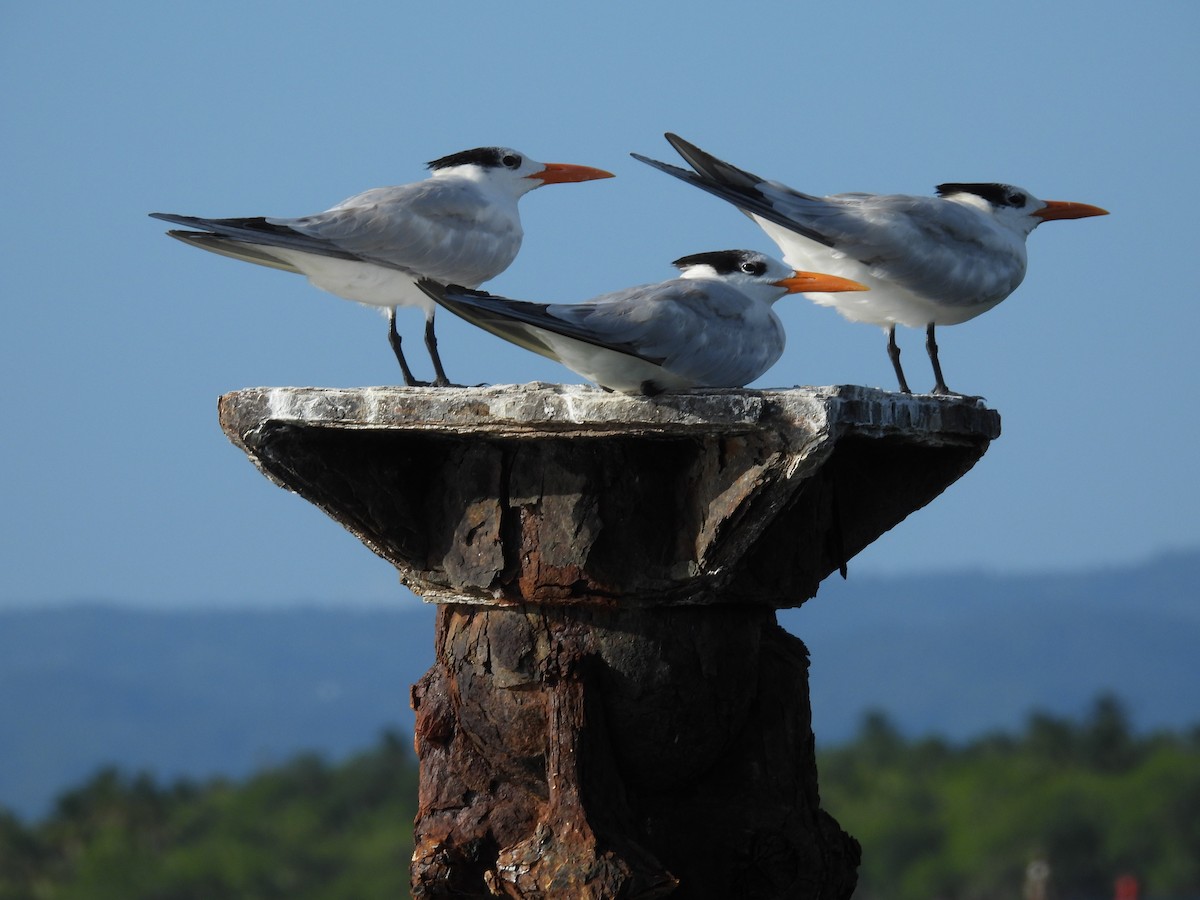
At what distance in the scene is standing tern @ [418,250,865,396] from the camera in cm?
464

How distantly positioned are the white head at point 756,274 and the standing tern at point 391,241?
1.12 meters

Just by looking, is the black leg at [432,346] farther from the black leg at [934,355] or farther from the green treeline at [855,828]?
the green treeline at [855,828]

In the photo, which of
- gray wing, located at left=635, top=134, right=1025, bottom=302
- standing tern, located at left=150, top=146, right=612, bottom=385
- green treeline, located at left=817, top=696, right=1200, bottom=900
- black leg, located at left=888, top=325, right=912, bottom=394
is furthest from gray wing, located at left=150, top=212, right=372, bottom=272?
green treeline, located at left=817, top=696, right=1200, bottom=900

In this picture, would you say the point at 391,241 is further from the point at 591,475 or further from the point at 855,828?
the point at 855,828

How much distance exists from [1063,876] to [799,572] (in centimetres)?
1768

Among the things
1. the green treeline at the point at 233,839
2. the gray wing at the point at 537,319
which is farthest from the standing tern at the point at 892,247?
the green treeline at the point at 233,839

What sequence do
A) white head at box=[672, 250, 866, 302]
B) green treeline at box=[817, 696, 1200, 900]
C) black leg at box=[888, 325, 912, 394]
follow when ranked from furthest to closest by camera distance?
green treeline at box=[817, 696, 1200, 900], black leg at box=[888, 325, 912, 394], white head at box=[672, 250, 866, 302]

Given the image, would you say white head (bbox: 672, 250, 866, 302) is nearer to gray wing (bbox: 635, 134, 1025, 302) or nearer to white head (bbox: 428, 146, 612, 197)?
gray wing (bbox: 635, 134, 1025, 302)

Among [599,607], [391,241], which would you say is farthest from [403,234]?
[599,607]

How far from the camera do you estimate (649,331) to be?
4715 millimetres

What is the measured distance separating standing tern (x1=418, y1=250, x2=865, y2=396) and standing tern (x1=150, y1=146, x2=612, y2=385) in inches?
55.6

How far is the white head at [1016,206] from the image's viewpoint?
7.02 metres

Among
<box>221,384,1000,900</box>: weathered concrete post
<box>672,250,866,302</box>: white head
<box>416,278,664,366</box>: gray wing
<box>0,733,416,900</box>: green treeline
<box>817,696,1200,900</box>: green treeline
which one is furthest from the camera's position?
<box>817,696,1200,900</box>: green treeline

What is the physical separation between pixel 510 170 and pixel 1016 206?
2028mm
